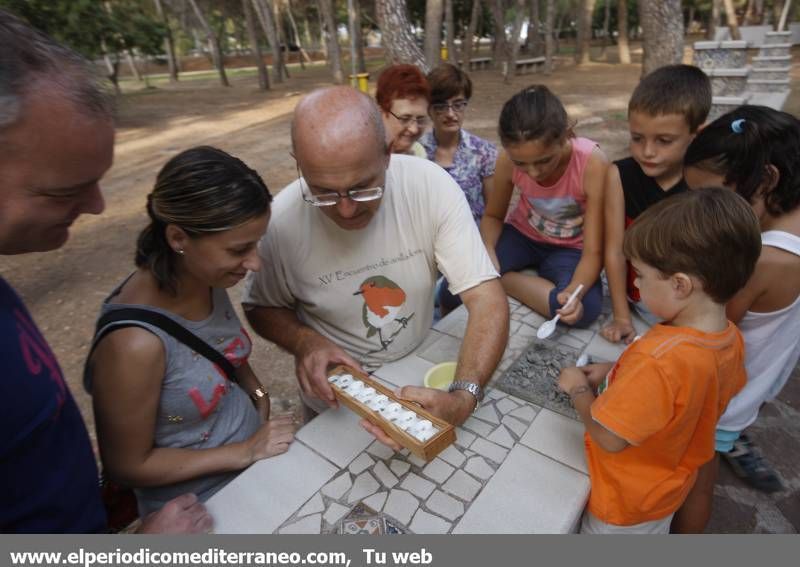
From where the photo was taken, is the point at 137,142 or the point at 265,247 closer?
the point at 265,247

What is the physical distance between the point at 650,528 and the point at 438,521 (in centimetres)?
67

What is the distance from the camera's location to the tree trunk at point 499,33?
21.2 meters

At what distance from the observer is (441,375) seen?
1850 mm

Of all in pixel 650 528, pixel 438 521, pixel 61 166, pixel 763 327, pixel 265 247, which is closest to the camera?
pixel 61 166

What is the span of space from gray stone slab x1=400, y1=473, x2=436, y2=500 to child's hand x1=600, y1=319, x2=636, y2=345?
3.85 feet

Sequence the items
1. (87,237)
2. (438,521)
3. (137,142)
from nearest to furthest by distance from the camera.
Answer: (438,521) < (87,237) < (137,142)

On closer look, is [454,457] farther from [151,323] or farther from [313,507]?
[151,323]

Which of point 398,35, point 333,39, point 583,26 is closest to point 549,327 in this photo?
point 398,35

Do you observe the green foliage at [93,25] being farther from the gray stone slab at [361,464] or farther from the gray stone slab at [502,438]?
the gray stone slab at [502,438]

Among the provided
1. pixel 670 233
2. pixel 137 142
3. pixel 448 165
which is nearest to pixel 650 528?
pixel 670 233

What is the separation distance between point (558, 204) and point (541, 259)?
13.6 inches

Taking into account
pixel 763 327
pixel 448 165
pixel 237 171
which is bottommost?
pixel 763 327
